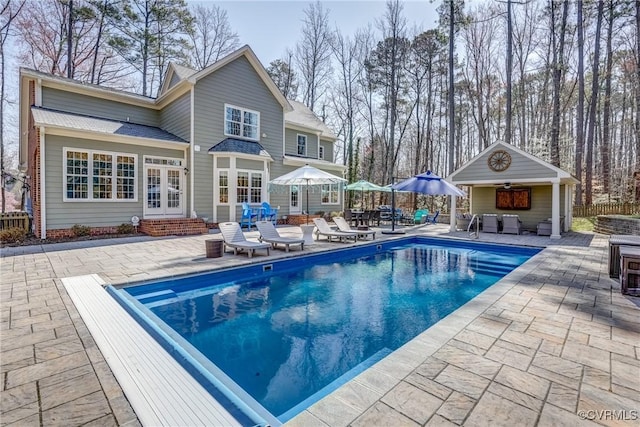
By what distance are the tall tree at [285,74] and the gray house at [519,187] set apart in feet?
52.4

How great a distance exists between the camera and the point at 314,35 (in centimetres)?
2344

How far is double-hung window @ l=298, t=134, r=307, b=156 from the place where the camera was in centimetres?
1852

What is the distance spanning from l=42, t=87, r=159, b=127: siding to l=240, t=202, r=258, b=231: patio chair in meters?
6.05

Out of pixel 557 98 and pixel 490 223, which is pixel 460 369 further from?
pixel 557 98

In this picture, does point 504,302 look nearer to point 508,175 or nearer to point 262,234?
point 262,234

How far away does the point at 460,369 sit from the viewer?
2.59 metres

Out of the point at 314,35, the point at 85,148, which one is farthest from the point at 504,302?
the point at 314,35

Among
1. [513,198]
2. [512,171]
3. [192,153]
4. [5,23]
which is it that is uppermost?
[5,23]

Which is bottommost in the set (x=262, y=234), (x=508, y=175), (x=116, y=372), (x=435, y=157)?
(x=116, y=372)

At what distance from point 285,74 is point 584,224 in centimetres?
2147

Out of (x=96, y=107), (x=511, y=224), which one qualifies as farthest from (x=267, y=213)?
(x=511, y=224)

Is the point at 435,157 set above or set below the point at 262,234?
A: above

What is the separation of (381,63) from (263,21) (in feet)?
29.6

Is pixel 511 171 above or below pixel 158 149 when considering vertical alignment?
below
